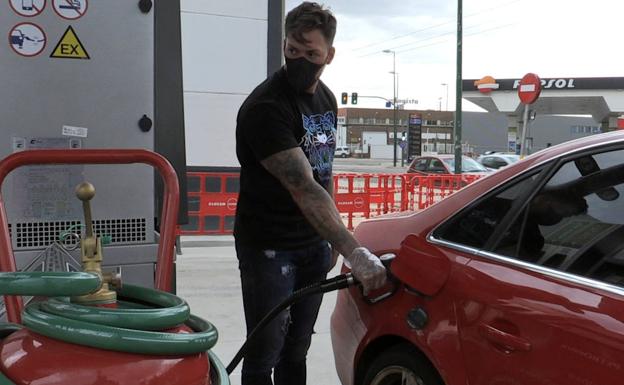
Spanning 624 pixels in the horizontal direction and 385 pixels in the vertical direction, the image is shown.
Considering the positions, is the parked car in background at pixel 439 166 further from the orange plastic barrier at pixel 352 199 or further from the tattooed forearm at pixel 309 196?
the tattooed forearm at pixel 309 196

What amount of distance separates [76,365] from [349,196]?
1111cm

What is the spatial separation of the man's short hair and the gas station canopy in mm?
36305

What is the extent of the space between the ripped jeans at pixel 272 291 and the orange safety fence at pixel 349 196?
6.80 m

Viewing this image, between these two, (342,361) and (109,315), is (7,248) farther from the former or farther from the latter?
(342,361)

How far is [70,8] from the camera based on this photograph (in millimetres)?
2295

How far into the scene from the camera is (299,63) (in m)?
2.38

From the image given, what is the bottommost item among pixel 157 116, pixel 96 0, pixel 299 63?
pixel 157 116

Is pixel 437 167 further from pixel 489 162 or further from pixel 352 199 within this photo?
pixel 352 199

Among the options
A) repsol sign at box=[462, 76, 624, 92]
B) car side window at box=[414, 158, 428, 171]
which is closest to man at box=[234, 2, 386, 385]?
car side window at box=[414, 158, 428, 171]

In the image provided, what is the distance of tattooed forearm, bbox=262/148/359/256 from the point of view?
2.19 meters

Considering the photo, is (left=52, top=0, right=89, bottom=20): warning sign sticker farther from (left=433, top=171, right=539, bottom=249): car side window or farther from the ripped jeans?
(left=433, top=171, right=539, bottom=249): car side window

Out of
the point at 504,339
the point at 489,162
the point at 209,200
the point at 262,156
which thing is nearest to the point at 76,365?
the point at 262,156

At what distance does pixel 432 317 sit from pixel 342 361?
769 mm

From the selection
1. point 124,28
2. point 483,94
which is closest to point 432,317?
point 124,28
